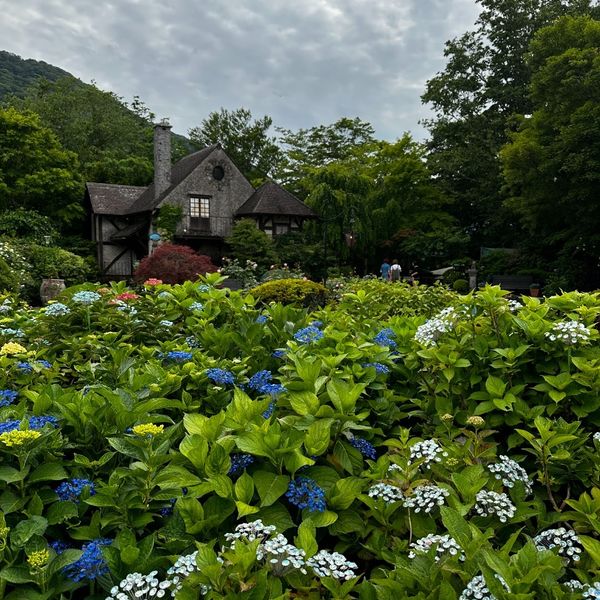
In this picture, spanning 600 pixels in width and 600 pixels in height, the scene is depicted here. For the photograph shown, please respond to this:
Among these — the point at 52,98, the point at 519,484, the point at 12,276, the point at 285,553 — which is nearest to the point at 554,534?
the point at 519,484

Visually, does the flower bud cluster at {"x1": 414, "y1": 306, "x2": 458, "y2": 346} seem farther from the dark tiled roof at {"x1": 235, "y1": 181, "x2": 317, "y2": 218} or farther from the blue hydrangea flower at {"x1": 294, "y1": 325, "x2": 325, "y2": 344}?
the dark tiled roof at {"x1": 235, "y1": 181, "x2": 317, "y2": 218}

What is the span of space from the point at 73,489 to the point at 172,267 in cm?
1409

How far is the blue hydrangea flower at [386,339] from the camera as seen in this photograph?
2.71 metres

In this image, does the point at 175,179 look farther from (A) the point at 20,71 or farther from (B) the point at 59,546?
(A) the point at 20,71

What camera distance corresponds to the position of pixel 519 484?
1.70 metres

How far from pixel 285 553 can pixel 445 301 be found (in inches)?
245

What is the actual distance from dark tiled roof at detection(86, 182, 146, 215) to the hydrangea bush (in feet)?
87.2

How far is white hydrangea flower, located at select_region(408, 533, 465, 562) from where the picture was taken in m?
1.26

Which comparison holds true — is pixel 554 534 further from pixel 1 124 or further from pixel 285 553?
pixel 1 124

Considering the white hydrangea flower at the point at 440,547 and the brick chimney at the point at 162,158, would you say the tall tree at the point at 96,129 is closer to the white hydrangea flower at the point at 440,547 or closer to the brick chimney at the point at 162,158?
the brick chimney at the point at 162,158

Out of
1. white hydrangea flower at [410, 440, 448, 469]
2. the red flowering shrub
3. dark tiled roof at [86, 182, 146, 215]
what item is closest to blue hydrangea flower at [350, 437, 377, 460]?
white hydrangea flower at [410, 440, 448, 469]

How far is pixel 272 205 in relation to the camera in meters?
25.8

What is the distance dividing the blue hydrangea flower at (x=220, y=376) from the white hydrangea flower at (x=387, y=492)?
2.80 ft

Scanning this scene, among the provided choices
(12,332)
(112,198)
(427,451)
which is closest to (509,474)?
(427,451)
